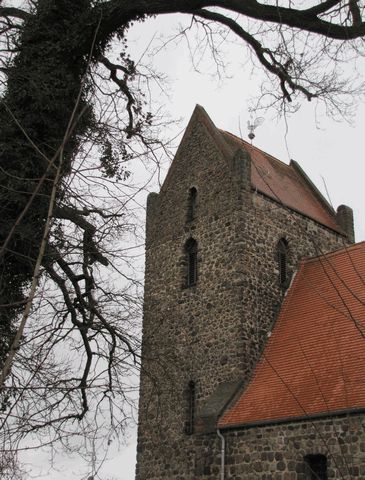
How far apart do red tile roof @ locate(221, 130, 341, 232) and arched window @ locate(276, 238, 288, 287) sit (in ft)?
3.57

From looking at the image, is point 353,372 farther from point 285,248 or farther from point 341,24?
point 341,24

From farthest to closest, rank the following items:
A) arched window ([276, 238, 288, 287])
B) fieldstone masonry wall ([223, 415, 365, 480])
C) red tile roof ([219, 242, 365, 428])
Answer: arched window ([276, 238, 288, 287]) → red tile roof ([219, 242, 365, 428]) → fieldstone masonry wall ([223, 415, 365, 480])

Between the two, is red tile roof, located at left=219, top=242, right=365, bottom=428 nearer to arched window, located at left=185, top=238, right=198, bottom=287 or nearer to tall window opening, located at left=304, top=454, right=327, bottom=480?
tall window opening, located at left=304, top=454, right=327, bottom=480

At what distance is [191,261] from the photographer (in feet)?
56.1

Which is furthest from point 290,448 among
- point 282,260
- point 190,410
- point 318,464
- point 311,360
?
point 282,260

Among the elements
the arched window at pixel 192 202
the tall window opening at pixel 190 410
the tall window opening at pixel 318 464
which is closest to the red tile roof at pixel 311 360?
the tall window opening at pixel 318 464

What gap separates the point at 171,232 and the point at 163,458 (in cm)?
627

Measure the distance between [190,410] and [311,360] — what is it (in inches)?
152

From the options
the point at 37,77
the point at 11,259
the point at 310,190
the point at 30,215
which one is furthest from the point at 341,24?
the point at 310,190

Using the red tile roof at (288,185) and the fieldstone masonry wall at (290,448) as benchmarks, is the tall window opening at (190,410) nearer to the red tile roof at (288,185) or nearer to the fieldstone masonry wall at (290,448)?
the fieldstone masonry wall at (290,448)

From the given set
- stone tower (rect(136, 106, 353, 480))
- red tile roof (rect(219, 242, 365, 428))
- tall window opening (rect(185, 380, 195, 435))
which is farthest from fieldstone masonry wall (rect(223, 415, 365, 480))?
tall window opening (rect(185, 380, 195, 435))

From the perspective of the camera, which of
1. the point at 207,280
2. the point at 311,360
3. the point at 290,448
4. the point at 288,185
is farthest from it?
the point at 288,185

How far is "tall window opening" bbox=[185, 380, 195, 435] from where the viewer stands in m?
14.9

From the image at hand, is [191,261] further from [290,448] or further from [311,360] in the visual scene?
[290,448]
